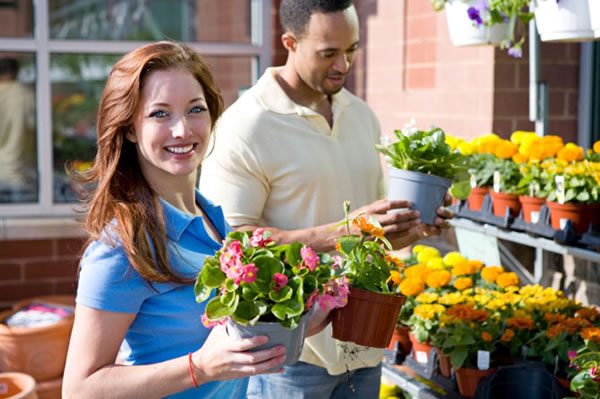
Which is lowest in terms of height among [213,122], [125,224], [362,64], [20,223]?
[20,223]

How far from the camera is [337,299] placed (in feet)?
4.64

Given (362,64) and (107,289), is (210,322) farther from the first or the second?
(362,64)

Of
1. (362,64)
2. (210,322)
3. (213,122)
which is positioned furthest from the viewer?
(362,64)

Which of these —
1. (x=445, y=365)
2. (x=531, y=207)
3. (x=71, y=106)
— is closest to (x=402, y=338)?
(x=445, y=365)

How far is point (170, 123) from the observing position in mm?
1479

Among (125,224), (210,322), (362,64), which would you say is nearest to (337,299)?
(210,322)

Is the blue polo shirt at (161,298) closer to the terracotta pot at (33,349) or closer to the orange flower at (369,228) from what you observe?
the orange flower at (369,228)

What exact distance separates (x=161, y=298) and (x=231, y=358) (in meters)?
0.21

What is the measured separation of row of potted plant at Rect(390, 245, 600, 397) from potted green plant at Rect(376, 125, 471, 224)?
0.41 m

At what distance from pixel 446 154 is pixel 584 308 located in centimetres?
71

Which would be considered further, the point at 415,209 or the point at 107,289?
the point at 415,209

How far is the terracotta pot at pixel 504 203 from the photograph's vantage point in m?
2.53

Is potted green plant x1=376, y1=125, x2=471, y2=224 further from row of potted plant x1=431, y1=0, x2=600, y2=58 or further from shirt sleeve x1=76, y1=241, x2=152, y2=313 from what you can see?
shirt sleeve x1=76, y1=241, x2=152, y2=313

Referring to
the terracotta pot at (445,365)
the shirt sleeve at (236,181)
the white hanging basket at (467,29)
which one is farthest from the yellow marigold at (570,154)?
the shirt sleeve at (236,181)
